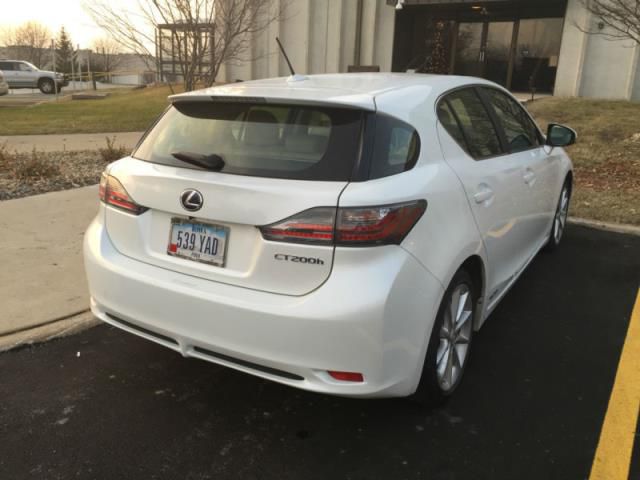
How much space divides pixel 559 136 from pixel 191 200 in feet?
10.8

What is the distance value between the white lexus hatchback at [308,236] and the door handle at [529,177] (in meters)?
0.81

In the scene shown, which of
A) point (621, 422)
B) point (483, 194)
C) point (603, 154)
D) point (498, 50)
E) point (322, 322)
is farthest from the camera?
point (498, 50)

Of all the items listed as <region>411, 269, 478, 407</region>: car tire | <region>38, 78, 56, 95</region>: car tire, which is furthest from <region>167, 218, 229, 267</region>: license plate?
<region>38, 78, 56, 95</region>: car tire

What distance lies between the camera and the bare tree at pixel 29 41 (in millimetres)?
75375

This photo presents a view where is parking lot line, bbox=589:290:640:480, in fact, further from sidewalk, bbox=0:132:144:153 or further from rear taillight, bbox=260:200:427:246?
sidewalk, bbox=0:132:144:153

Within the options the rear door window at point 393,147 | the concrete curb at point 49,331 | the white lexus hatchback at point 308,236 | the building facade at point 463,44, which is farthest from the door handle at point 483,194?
the building facade at point 463,44

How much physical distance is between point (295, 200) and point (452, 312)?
1.03m

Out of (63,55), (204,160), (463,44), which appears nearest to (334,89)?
(204,160)

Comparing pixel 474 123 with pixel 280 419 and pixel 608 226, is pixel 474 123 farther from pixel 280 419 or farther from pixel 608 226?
pixel 608 226

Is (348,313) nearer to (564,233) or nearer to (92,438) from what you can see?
(92,438)

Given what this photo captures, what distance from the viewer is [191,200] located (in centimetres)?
262

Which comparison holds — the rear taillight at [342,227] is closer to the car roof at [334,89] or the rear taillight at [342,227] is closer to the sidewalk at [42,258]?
the car roof at [334,89]

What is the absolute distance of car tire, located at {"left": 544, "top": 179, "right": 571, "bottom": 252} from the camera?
17.7 ft

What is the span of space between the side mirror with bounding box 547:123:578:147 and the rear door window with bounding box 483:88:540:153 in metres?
0.13
